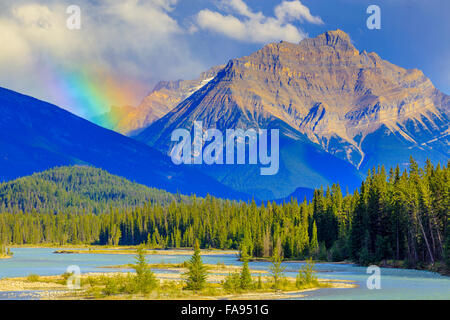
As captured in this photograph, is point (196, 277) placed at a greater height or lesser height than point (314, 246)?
lesser

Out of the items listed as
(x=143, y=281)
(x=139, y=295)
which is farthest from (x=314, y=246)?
(x=139, y=295)

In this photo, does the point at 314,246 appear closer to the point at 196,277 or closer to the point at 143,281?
the point at 196,277

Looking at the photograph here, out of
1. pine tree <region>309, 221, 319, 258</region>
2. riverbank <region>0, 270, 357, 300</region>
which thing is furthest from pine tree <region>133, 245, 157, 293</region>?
pine tree <region>309, 221, 319, 258</region>

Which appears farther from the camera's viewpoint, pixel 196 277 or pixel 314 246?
pixel 314 246

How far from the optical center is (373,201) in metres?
119

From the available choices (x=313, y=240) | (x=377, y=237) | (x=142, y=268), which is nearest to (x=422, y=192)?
(x=377, y=237)

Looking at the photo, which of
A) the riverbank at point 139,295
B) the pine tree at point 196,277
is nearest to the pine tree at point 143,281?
the riverbank at point 139,295

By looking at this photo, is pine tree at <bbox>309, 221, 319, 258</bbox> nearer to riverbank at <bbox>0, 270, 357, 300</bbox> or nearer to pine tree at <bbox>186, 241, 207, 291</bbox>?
riverbank at <bbox>0, 270, 357, 300</bbox>

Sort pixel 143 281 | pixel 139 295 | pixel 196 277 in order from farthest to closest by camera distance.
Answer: pixel 196 277 < pixel 143 281 < pixel 139 295

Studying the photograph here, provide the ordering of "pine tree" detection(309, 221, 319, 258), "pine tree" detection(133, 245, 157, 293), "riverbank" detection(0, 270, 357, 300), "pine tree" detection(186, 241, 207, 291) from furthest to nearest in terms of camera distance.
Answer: "pine tree" detection(309, 221, 319, 258) → "pine tree" detection(186, 241, 207, 291) → "pine tree" detection(133, 245, 157, 293) → "riverbank" detection(0, 270, 357, 300)
